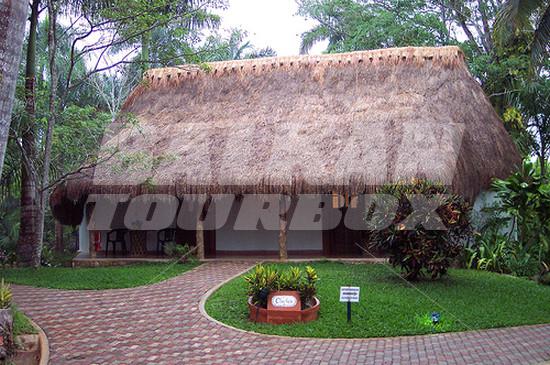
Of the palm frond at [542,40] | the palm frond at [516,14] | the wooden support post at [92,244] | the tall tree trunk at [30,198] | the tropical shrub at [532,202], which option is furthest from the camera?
the wooden support post at [92,244]

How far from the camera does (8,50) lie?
447cm

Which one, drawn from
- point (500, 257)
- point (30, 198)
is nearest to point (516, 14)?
point (500, 257)

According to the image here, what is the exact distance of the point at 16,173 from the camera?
12.7 m

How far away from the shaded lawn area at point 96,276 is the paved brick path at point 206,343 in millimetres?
1547

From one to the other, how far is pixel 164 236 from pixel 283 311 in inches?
301

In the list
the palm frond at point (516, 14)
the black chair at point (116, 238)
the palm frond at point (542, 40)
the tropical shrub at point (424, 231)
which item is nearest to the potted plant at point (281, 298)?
the tropical shrub at point (424, 231)

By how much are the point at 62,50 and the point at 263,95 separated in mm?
11625

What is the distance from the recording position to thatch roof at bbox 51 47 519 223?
38.3 ft

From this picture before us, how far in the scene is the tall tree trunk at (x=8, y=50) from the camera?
14.6 feet

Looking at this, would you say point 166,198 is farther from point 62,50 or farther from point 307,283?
point 62,50

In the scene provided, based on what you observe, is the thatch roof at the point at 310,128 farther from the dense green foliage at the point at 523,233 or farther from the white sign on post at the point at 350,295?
the white sign on post at the point at 350,295

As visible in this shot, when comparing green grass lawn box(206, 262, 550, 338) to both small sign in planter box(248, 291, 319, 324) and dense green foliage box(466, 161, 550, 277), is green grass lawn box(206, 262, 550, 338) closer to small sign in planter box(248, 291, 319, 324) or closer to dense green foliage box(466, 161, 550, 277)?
Result: small sign in planter box(248, 291, 319, 324)

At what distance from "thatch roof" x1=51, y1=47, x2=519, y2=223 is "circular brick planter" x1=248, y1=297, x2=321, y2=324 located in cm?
451

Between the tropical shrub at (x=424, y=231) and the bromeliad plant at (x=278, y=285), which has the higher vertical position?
the tropical shrub at (x=424, y=231)
